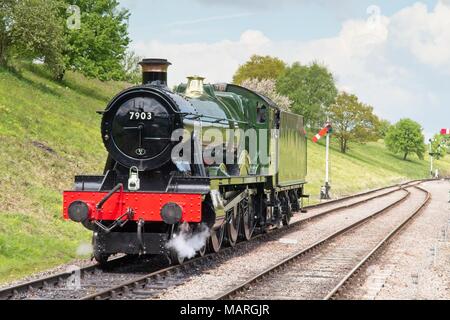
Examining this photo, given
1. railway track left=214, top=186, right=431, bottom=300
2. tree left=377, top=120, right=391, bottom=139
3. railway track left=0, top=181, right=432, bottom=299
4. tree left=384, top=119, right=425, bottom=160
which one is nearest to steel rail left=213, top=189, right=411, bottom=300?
railway track left=214, top=186, right=431, bottom=300

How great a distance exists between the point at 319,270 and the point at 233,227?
279cm

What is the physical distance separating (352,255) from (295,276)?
11.2ft

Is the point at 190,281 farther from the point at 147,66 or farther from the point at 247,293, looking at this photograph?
the point at 147,66

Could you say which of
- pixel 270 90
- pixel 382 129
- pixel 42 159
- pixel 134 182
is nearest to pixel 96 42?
pixel 42 159

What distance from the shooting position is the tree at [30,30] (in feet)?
111

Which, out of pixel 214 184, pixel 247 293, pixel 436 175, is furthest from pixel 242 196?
pixel 436 175

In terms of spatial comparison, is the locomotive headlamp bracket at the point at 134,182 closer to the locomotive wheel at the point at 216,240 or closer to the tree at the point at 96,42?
the locomotive wheel at the point at 216,240

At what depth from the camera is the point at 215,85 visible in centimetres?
1647

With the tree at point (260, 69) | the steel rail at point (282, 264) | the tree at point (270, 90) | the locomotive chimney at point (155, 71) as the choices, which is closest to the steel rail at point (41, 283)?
the steel rail at point (282, 264)

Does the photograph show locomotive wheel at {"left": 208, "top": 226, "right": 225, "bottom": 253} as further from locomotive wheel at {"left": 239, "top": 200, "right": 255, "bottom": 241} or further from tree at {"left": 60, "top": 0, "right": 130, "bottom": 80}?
tree at {"left": 60, "top": 0, "right": 130, "bottom": 80}

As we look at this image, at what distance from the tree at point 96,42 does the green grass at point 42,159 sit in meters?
1.43

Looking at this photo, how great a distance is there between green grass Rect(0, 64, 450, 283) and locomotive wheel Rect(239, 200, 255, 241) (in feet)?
11.7

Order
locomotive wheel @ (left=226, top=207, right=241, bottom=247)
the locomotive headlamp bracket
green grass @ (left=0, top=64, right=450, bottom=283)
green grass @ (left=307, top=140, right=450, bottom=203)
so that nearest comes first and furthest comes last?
the locomotive headlamp bracket → green grass @ (left=0, top=64, right=450, bottom=283) → locomotive wheel @ (left=226, top=207, right=241, bottom=247) → green grass @ (left=307, top=140, right=450, bottom=203)

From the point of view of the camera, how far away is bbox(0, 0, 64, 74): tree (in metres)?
33.7
